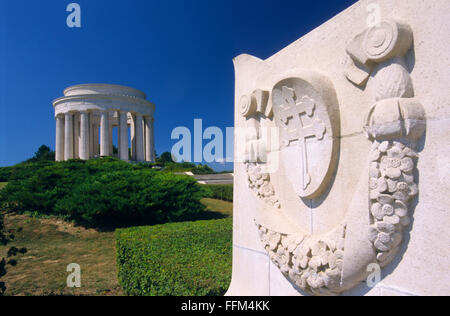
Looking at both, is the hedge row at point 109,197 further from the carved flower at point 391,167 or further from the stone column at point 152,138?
the stone column at point 152,138

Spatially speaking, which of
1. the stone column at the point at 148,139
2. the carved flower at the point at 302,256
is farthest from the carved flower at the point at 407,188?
the stone column at the point at 148,139

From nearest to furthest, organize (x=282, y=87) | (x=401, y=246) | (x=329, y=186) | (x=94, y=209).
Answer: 1. (x=401, y=246)
2. (x=329, y=186)
3. (x=282, y=87)
4. (x=94, y=209)

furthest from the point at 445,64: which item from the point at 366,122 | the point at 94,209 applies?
the point at 94,209

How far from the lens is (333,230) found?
263 centimetres

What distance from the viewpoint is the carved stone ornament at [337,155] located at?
2088mm

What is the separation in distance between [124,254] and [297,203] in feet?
15.7

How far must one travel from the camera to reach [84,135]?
2967 cm

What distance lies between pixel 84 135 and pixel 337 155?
3158cm

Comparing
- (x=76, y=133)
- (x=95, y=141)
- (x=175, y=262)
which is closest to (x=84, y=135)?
(x=76, y=133)

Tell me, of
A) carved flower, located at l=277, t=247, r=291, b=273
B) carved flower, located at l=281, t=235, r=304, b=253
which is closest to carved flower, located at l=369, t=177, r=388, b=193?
carved flower, located at l=281, t=235, r=304, b=253

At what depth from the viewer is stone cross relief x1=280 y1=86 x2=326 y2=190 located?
2920 mm

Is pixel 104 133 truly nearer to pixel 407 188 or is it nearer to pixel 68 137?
pixel 68 137
